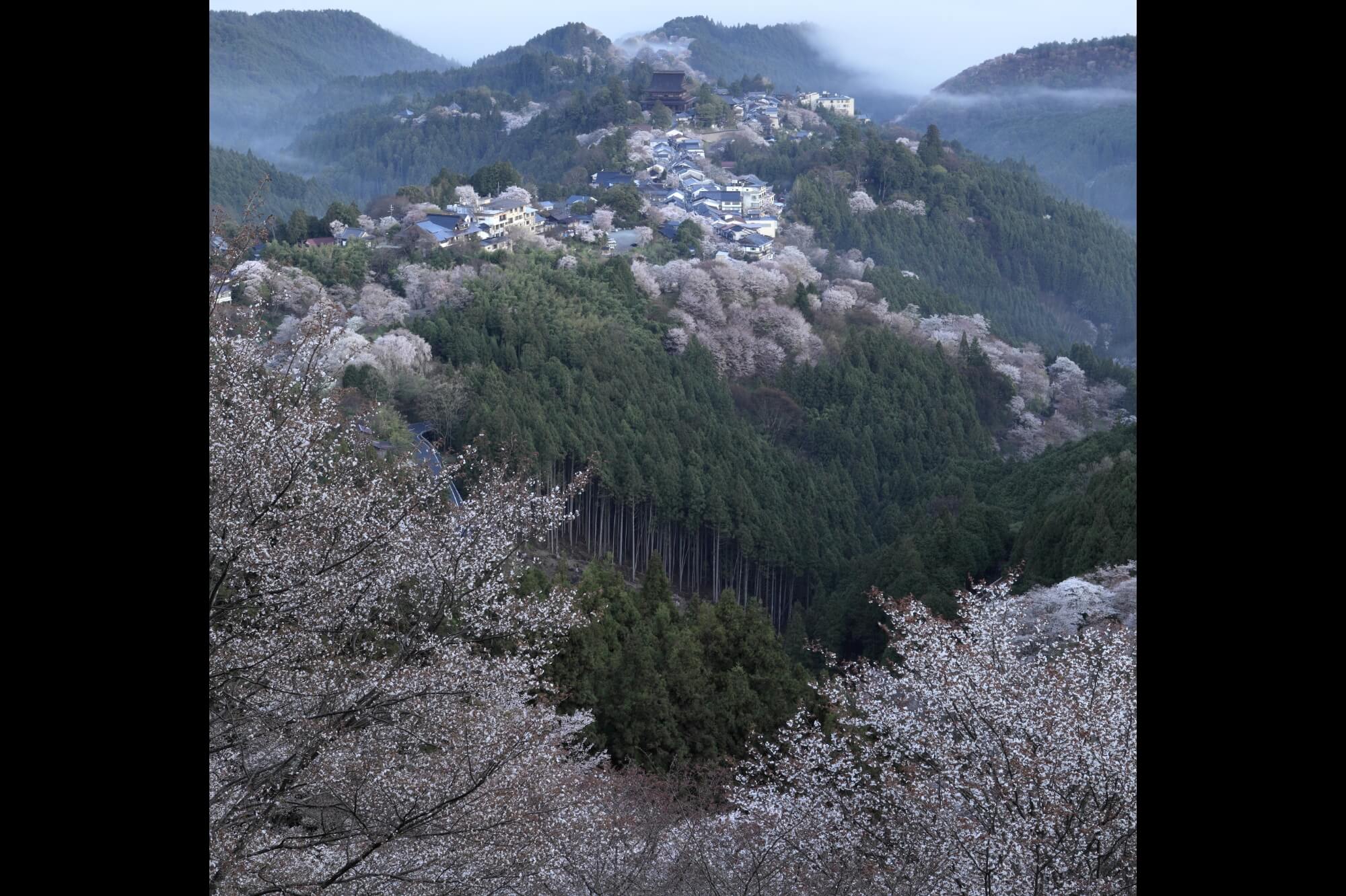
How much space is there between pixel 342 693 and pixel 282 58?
46695 millimetres

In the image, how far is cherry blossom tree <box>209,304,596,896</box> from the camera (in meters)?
4.82

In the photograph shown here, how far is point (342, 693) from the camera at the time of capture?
503 cm

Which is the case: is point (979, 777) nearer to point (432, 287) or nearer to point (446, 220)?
point (432, 287)

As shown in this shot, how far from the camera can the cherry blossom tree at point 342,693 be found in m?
4.82

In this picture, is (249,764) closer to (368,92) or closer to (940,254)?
(940,254)

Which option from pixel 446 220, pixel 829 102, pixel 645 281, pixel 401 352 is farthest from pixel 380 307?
pixel 829 102

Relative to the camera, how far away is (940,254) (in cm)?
3788

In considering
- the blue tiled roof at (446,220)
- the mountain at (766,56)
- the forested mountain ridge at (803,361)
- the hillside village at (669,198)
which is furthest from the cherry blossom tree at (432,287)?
the mountain at (766,56)

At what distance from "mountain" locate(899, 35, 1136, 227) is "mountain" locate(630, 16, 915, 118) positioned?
328 centimetres

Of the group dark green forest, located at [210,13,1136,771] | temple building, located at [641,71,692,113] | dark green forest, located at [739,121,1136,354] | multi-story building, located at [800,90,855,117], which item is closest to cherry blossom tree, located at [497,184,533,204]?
dark green forest, located at [210,13,1136,771]
